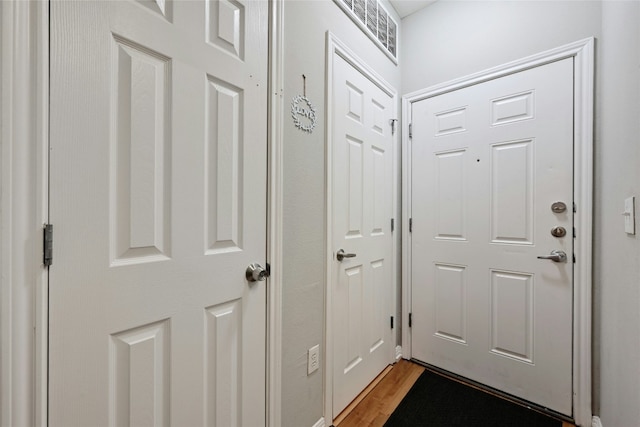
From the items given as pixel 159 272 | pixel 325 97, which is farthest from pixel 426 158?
pixel 159 272

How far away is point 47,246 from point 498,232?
2109 millimetres

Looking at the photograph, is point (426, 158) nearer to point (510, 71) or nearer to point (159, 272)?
point (510, 71)

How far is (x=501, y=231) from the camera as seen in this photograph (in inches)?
70.6

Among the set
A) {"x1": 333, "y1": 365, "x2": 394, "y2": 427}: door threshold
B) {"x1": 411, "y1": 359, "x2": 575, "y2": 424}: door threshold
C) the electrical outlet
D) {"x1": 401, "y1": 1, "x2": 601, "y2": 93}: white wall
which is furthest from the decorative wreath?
{"x1": 411, "y1": 359, "x2": 575, "y2": 424}: door threshold

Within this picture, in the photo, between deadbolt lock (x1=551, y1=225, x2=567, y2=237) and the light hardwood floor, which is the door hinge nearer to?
the light hardwood floor

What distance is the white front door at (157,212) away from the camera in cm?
68

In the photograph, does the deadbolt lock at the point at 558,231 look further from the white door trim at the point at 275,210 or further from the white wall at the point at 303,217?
the white door trim at the point at 275,210

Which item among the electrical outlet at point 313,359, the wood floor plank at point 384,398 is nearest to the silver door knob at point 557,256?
the wood floor plank at point 384,398

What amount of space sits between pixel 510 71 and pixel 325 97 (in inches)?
48.6

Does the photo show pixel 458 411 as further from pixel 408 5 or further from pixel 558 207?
pixel 408 5

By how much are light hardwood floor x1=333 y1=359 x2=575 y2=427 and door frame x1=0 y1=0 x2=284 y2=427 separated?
1408 millimetres

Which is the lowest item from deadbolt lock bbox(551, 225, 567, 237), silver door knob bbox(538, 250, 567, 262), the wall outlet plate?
silver door knob bbox(538, 250, 567, 262)

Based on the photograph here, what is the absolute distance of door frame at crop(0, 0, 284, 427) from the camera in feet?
1.94

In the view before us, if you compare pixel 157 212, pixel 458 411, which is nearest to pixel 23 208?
pixel 157 212
